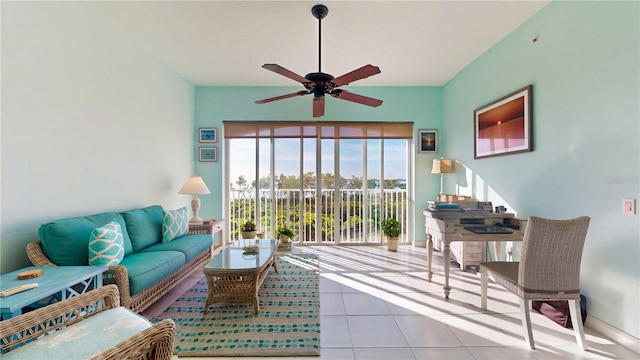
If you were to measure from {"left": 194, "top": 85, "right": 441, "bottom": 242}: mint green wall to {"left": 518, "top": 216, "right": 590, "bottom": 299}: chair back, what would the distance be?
2681 mm

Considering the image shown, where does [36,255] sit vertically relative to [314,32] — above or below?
below

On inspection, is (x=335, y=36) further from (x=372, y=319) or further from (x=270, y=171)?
(x=372, y=319)

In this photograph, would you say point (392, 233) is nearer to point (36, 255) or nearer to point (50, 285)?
point (50, 285)

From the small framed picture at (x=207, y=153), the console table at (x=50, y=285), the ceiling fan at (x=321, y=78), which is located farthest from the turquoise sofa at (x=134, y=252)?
the ceiling fan at (x=321, y=78)

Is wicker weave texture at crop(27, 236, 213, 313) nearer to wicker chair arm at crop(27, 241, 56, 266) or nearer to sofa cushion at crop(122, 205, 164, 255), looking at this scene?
wicker chair arm at crop(27, 241, 56, 266)

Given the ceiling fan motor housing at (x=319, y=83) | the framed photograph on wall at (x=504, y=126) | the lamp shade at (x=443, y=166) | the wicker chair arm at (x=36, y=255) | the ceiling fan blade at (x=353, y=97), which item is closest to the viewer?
the wicker chair arm at (x=36, y=255)

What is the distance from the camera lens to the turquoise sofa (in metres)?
1.95

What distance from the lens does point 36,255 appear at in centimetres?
189

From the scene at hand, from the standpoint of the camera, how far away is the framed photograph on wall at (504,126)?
8.66ft

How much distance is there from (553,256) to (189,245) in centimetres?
334

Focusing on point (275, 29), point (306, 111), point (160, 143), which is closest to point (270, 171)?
point (306, 111)

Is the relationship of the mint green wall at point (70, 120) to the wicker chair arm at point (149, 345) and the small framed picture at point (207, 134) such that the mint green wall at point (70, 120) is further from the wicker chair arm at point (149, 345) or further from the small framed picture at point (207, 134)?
the wicker chair arm at point (149, 345)

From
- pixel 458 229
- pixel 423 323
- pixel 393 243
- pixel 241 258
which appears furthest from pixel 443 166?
pixel 241 258

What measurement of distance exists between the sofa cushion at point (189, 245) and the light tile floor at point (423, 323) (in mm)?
392
